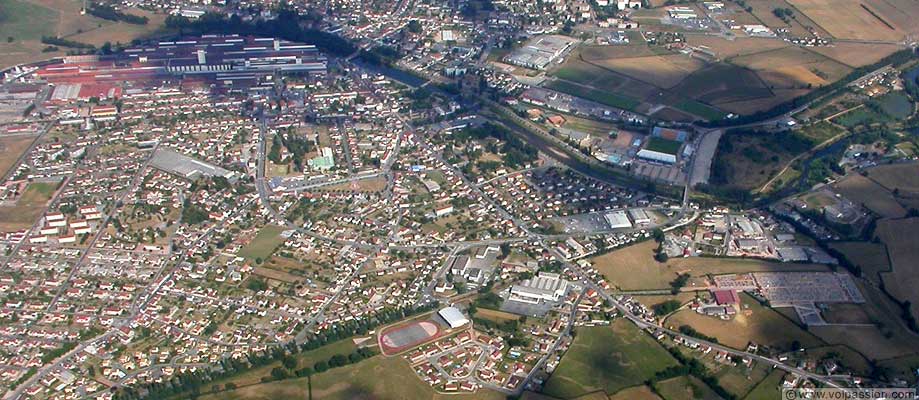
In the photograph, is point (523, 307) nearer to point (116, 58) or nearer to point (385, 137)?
point (385, 137)

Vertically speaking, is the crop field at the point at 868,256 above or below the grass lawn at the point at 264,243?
above

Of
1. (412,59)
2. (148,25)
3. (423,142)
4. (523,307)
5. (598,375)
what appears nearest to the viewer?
(598,375)

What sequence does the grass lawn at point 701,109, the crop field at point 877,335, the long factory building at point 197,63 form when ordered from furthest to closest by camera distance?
1. the long factory building at point 197,63
2. the grass lawn at point 701,109
3. the crop field at point 877,335

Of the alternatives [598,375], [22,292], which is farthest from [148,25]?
[598,375]

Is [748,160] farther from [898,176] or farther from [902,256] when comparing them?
[902,256]

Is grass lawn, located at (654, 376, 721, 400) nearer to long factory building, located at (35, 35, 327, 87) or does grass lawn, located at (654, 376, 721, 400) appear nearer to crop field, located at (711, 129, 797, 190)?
crop field, located at (711, 129, 797, 190)

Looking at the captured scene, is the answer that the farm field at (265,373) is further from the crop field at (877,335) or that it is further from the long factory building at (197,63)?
the long factory building at (197,63)

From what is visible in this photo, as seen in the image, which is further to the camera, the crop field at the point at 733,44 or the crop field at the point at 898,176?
the crop field at the point at 733,44

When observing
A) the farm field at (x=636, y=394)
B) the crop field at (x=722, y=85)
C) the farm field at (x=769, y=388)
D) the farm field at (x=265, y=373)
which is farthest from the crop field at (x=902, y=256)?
the farm field at (x=265, y=373)
